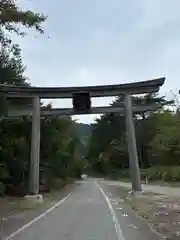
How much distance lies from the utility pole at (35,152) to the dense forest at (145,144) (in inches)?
645

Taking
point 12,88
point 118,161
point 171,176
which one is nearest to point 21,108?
point 12,88

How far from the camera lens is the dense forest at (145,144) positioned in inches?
2849

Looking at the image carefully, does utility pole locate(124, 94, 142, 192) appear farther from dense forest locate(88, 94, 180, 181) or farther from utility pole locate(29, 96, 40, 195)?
dense forest locate(88, 94, 180, 181)

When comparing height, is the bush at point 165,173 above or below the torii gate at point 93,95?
below

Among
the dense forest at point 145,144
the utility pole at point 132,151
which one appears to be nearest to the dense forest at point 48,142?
the dense forest at point 145,144

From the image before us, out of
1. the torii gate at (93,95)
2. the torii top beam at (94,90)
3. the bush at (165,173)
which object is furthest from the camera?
the bush at (165,173)

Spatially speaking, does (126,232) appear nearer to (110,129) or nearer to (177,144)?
(177,144)

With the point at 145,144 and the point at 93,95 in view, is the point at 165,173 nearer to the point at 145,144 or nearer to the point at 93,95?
the point at 145,144

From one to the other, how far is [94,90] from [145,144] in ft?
209

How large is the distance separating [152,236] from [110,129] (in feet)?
341

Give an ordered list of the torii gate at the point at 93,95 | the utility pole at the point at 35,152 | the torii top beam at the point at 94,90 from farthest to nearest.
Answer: the torii top beam at the point at 94,90 → the torii gate at the point at 93,95 → the utility pole at the point at 35,152

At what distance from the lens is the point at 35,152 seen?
3362 centimetres

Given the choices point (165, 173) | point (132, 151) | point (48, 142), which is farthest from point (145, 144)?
point (132, 151)

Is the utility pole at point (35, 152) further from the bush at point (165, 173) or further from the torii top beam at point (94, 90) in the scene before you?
the bush at point (165, 173)
